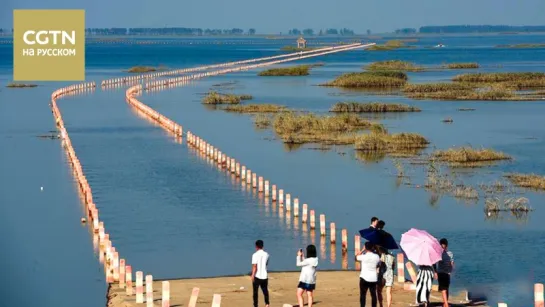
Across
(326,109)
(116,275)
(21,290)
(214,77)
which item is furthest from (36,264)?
(214,77)

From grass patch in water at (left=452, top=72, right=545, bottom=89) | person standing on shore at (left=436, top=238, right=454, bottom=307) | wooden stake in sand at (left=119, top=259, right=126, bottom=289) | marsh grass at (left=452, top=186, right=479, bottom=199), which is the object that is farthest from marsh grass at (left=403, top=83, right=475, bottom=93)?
person standing on shore at (left=436, top=238, right=454, bottom=307)

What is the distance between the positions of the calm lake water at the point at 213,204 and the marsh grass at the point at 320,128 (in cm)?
A: 139

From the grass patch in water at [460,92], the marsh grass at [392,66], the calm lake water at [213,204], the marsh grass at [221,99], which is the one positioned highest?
the marsh grass at [392,66]

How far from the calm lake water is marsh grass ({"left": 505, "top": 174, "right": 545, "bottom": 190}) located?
2.90ft

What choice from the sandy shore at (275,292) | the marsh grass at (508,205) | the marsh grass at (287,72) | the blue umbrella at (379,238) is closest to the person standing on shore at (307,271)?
the blue umbrella at (379,238)

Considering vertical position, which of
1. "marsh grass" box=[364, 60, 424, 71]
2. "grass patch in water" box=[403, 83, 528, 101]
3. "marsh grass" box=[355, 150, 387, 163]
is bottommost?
"marsh grass" box=[355, 150, 387, 163]

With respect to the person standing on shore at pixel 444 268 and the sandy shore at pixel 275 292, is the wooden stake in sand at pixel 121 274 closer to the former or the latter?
the sandy shore at pixel 275 292

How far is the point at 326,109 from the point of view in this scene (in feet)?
294

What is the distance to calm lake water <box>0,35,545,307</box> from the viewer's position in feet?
116

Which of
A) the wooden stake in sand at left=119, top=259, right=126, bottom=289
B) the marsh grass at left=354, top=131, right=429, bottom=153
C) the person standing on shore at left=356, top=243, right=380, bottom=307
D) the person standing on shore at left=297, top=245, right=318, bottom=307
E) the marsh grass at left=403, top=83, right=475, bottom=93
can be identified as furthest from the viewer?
the marsh grass at left=403, top=83, right=475, bottom=93

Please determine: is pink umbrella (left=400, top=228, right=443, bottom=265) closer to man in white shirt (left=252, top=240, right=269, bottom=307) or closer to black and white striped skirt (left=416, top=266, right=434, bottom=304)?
black and white striped skirt (left=416, top=266, right=434, bottom=304)

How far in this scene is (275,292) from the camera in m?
28.6

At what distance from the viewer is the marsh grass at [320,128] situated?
223ft

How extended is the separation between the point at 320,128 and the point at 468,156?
1531cm
